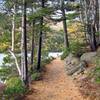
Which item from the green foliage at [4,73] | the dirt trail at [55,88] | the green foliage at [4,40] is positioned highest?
the green foliage at [4,40]

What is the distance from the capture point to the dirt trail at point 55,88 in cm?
1180

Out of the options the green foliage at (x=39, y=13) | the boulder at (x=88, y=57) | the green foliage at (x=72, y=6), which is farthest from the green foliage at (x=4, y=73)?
the green foliage at (x=72, y=6)

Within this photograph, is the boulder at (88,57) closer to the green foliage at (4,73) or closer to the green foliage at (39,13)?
the green foliage at (39,13)

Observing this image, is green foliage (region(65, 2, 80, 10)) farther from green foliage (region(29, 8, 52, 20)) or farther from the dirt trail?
the dirt trail

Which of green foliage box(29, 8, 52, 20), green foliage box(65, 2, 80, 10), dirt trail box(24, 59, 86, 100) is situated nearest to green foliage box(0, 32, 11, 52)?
green foliage box(29, 8, 52, 20)

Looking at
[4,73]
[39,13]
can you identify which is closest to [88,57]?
[39,13]

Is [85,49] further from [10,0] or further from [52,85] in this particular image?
[10,0]

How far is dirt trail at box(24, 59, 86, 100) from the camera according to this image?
11.8 metres

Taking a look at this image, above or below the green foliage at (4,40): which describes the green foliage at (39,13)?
above

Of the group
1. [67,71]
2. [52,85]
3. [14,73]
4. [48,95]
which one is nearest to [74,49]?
[67,71]

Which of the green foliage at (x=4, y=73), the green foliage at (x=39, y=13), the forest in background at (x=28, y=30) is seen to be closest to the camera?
the forest in background at (x=28, y=30)

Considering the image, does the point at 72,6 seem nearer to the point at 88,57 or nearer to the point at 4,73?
the point at 88,57

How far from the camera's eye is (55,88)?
531 inches

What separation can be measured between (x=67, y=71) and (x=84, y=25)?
3970mm
